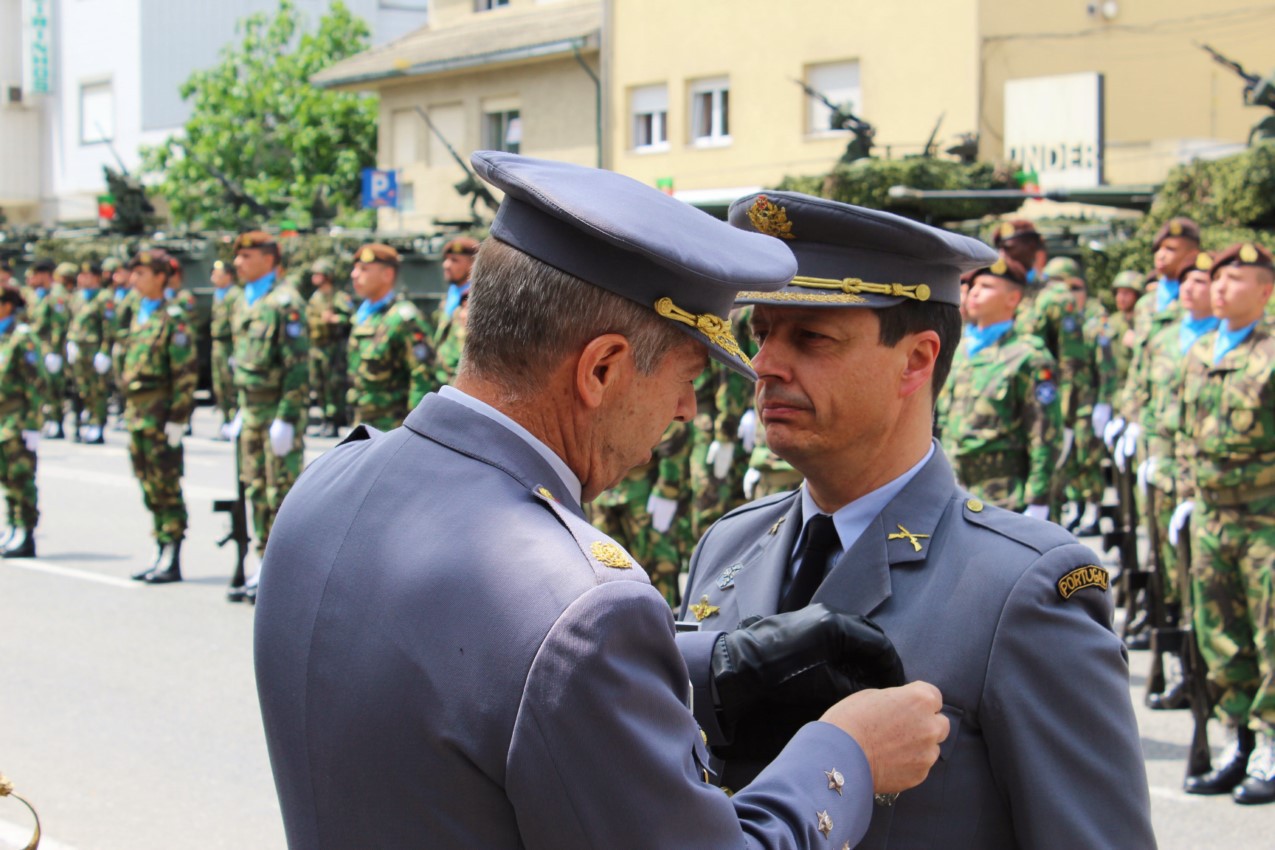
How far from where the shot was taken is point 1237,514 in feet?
19.8

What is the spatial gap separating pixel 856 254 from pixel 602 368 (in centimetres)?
73

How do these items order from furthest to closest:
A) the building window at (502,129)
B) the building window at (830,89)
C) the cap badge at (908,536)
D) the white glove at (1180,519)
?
the building window at (502,129), the building window at (830,89), the white glove at (1180,519), the cap badge at (908,536)

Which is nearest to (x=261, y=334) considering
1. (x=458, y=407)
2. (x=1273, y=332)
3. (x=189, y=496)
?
(x=189, y=496)

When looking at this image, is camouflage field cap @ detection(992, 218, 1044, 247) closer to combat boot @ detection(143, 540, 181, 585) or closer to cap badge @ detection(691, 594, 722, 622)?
combat boot @ detection(143, 540, 181, 585)

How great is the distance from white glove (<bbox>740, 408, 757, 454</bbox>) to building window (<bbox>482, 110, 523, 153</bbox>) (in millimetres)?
23434

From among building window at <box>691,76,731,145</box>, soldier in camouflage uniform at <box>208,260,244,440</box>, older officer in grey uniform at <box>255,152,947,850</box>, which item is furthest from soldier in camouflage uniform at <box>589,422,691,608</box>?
building window at <box>691,76,731,145</box>

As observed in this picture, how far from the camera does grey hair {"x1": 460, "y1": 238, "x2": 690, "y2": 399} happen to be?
171 centimetres

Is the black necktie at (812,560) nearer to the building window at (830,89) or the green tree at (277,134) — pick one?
the building window at (830,89)

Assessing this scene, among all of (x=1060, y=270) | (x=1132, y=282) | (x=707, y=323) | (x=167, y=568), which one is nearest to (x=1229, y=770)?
(x=707, y=323)

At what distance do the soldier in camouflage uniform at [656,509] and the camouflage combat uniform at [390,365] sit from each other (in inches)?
69.8

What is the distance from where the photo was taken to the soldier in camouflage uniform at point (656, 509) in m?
8.46

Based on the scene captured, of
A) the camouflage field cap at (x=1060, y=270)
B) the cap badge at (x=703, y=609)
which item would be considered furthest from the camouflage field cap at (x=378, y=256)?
the cap badge at (x=703, y=609)

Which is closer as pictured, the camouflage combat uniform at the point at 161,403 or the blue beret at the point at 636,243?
the blue beret at the point at 636,243

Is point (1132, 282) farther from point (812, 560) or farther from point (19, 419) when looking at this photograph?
point (812, 560)
